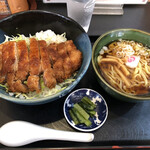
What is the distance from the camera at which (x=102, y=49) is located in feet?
4.99

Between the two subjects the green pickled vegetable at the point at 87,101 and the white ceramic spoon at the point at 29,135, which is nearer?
the white ceramic spoon at the point at 29,135

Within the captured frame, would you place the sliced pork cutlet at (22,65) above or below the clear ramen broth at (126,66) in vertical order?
above

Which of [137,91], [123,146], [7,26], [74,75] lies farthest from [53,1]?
[123,146]

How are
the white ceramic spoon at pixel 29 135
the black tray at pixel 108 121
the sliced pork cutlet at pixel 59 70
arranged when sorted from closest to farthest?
the white ceramic spoon at pixel 29 135, the black tray at pixel 108 121, the sliced pork cutlet at pixel 59 70

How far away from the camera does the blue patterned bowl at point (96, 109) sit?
119cm

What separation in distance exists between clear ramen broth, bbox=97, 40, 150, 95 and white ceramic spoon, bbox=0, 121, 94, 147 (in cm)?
52

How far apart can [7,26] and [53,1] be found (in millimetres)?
909

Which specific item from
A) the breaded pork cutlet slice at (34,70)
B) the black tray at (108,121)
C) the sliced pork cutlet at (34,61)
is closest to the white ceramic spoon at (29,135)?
the black tray at (108,121)

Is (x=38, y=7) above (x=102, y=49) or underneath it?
above

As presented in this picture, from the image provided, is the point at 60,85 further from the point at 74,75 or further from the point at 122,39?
the point at 122,39

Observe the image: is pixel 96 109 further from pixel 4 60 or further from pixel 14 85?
pixel 4 60

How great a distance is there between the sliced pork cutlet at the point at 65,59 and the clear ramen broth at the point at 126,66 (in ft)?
1.01

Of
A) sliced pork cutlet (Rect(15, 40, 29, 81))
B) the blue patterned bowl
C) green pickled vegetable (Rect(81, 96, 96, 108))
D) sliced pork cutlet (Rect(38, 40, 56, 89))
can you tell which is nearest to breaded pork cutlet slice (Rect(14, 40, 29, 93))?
sliced pork cutlet (Rect(15, 40, 29, 81))

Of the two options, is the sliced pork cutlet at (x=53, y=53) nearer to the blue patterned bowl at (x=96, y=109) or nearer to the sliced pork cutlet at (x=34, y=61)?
the sliced pork cutlet at (x=34, y=61)
